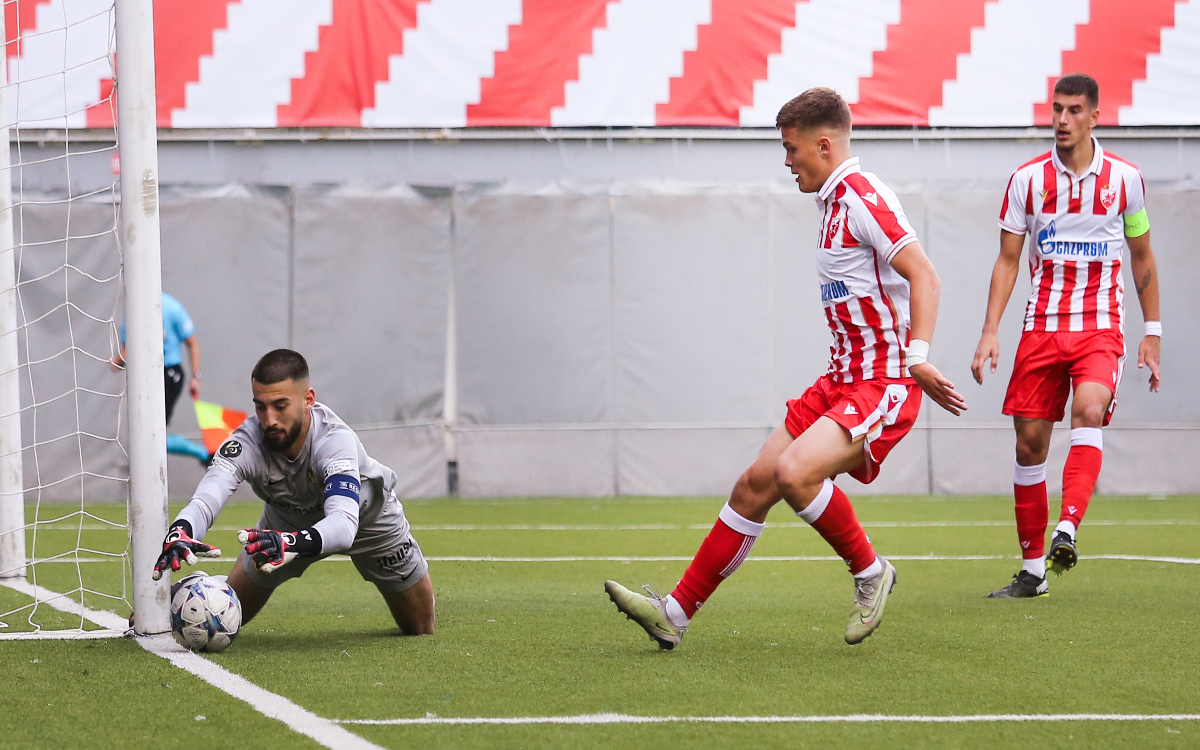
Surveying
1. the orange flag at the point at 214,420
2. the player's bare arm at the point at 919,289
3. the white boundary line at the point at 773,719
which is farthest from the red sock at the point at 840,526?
the orange flag at the point at 214,420

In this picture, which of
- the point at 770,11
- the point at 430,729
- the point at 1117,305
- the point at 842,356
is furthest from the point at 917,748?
the point at 770,11

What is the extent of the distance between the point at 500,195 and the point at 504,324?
1201 mm

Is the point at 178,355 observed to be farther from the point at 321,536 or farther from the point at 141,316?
the point at 321,536

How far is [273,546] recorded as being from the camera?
10.8 ft

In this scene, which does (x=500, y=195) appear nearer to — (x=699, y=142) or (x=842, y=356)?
(x=699, y=142)

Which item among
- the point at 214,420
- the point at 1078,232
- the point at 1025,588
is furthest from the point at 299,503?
the point at 214,420

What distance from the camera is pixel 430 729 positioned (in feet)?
8.90

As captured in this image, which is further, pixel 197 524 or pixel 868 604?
pixel 868 604

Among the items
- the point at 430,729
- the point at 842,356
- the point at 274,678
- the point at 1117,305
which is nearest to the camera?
the point at 430,729

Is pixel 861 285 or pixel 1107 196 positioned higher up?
pixel 1107 196

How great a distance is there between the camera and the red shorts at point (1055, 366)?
495cm

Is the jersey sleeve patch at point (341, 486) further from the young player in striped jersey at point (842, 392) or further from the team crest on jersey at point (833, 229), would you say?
the team crest on jersey at point (833, 229)

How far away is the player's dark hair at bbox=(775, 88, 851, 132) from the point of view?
12.5 feet

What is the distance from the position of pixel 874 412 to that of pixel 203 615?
214 cm
